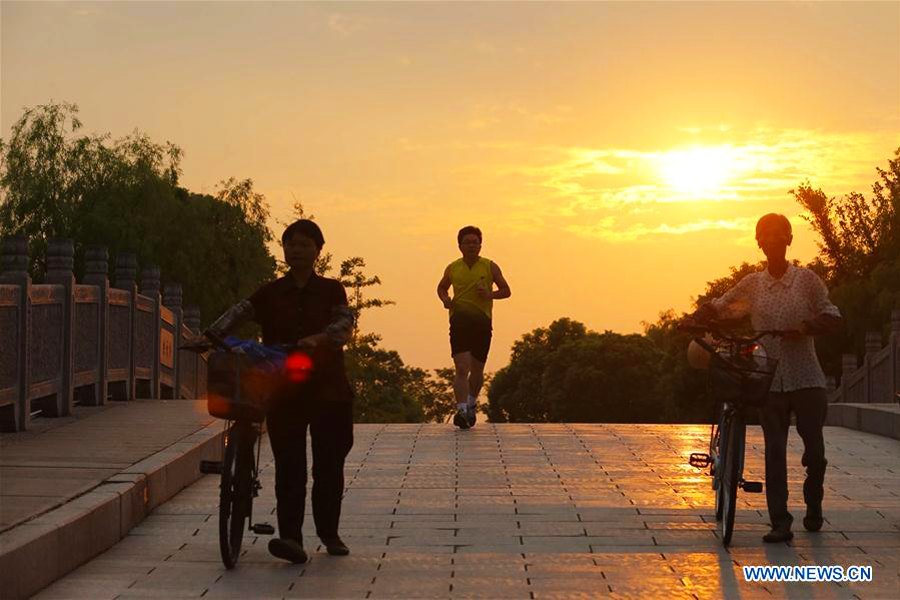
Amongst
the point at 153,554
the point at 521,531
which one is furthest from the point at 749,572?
the point at 153,554

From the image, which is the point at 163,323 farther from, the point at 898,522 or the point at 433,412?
the point at 433,412

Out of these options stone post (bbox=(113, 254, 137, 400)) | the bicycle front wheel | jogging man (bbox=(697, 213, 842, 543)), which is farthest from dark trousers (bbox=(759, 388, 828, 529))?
stone post (bbox=(113, 254, 137, 400))

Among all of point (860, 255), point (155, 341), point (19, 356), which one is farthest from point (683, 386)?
point (19, 356)

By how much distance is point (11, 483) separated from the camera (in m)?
9.84

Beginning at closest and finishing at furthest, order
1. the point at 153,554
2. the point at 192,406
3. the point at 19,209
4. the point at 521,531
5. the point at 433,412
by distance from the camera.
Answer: the point at 153,554
the point at 521,531
the point at 192,406
the point at 19,209
the point at 433,412

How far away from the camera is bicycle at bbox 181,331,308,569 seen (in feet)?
26.8

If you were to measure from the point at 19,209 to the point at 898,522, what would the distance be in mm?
53348

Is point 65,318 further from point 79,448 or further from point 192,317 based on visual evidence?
point 192,317

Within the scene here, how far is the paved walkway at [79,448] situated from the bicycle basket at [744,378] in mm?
3729

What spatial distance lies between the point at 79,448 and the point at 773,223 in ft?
18.7

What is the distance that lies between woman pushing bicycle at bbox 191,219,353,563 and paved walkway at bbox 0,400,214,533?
1.33 m

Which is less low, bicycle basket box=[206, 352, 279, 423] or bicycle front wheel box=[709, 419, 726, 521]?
bicycle basket box=[206, 352, 279, 423]

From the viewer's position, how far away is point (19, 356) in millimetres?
14211

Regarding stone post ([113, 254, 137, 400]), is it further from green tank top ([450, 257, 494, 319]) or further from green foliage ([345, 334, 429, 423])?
green foliage ([345, 334, 429, 423])
